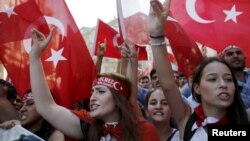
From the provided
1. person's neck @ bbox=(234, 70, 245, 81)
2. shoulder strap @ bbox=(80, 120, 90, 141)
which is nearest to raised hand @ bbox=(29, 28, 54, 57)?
shoulder strap @ bbox=(80, 120, 90, 141)

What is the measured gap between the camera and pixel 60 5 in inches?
197

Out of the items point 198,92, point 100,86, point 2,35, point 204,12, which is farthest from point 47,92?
point 204,12

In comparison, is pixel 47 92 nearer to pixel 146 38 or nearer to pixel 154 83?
pixel 146 38

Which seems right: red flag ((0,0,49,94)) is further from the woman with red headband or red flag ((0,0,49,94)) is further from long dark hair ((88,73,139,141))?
long dark hair ((88,73,139,141))

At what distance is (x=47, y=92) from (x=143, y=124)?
0.72 meters

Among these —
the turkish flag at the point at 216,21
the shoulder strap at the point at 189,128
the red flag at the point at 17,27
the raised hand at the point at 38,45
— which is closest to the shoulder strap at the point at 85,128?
the raised hand at the point at 38,45

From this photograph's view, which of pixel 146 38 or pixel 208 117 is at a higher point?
pixel 146 38

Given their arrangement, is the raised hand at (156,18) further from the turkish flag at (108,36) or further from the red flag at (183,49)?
the turkish flag at (108,36)

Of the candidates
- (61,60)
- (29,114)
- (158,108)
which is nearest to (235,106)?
(158,108)

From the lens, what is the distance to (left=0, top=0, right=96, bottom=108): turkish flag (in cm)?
463

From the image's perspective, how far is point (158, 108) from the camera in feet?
13.4

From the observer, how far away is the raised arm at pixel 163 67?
9.98 feet

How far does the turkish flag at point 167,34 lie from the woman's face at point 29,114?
40.5 inches

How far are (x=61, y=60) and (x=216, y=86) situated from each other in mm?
2263
